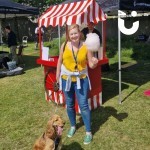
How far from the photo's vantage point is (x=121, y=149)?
4.85 m

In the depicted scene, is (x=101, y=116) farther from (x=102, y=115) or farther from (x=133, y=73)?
(x=133, y=73)

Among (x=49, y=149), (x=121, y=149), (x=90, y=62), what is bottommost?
(x=121, y=149)

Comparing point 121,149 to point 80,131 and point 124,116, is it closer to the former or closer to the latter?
point 80,131

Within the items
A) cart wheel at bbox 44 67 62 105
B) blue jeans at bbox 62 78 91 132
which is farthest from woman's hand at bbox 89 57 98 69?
cart wheel at bbox 44 67 62 105

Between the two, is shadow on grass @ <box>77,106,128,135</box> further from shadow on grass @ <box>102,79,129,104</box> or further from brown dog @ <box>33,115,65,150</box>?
brown dog @ <box>33,115,65,150</box>

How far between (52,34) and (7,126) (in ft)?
66.8

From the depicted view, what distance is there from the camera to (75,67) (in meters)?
4.73

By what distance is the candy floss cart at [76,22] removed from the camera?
6.48 m

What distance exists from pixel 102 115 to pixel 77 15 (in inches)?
94.3

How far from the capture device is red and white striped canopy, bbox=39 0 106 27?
6.44 metres

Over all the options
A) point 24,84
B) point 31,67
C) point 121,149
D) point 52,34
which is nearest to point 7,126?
point 121,149

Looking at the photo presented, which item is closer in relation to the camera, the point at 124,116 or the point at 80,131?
the point at 80,131

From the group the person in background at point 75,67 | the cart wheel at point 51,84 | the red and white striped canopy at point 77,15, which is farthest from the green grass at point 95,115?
the red and white striped canopy at point 77,15

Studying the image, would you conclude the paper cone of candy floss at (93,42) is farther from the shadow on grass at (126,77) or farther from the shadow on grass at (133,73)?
the shadow on grass at (133,73)
